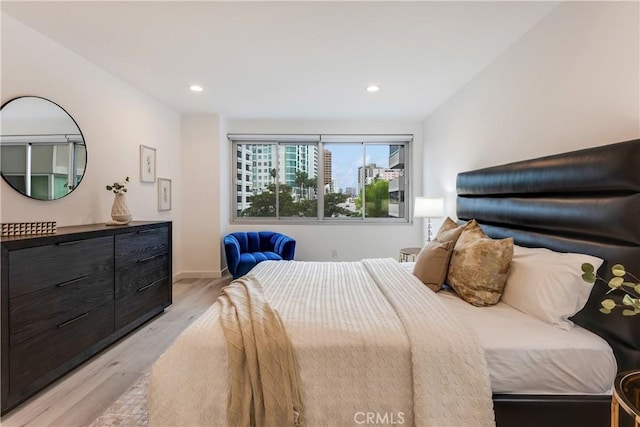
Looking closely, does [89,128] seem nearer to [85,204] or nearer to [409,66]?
[85,204]

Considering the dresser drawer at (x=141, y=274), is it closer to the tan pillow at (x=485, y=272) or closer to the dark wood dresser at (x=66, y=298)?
the dark wood dresser at (x=66, y=298)

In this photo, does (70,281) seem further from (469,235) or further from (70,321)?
(469,235)

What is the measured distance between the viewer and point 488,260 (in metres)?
1.86

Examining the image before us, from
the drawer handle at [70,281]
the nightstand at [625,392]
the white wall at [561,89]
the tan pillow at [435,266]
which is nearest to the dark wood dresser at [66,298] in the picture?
the drawer handle at [70,281]

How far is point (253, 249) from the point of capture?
4668 millimetres

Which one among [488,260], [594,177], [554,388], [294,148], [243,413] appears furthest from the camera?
[294,148]

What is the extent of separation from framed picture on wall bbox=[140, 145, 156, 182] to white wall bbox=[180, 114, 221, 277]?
739mm

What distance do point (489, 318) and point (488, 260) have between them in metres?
0.38

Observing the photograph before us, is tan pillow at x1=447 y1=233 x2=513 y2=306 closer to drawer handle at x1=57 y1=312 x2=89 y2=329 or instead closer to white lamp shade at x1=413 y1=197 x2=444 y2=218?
white lamp shade at x1=413 y1=197 x2=444 y2=218

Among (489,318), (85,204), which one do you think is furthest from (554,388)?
(85,204)

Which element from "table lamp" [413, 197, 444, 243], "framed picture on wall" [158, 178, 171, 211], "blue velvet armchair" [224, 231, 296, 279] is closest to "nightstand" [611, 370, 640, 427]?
"table lamp" [413, 197, 444, 243]

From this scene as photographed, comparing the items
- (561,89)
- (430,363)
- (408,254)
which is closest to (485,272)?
(430,363)

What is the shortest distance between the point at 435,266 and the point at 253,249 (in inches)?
122

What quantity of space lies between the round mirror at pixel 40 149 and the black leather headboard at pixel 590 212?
3542mm
